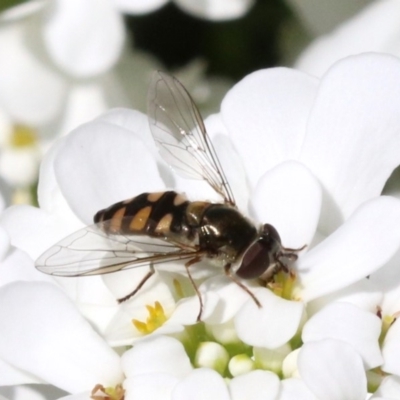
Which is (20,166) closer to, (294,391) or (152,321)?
(152,321)

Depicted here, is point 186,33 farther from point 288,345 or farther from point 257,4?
point 288,345

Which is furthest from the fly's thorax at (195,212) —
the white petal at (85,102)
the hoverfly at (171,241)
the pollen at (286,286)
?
the white petal at (85,102)

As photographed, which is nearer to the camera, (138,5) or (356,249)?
(356,249)

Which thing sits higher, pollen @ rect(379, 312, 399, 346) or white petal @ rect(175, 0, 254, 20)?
white petal @ rect(175, 0, 254, 20)

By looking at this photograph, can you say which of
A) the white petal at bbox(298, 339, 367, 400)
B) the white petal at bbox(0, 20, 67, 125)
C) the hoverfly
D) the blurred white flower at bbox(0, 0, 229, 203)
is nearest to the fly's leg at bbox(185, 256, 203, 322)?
the hoverfly

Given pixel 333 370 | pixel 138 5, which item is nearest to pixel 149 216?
pixel 333 370

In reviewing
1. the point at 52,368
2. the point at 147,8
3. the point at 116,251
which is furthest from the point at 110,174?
the point at 147,8

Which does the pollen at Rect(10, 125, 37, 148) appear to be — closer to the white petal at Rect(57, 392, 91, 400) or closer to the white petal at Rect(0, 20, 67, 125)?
the white petal at Rect(0, 20, 67, 125)

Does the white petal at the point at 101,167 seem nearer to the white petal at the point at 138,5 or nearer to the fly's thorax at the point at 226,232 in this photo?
the fly's thorax at the point at 226,232
